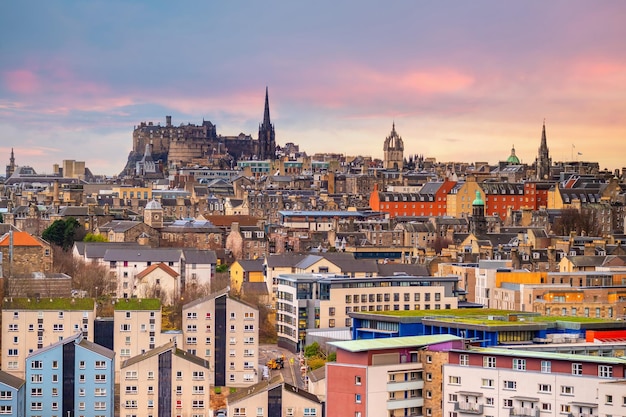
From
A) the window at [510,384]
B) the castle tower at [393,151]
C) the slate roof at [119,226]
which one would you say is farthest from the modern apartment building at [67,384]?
the castle tower at [393,151]

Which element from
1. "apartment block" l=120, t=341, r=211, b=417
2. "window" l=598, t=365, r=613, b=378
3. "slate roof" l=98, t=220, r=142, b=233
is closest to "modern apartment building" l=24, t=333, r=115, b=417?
"apartment block" l=120, t=341, r=211, b=417

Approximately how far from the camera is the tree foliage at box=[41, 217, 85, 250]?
89.2m

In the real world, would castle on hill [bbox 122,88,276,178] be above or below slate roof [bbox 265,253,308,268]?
above

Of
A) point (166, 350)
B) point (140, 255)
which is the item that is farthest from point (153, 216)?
point (166, 350)

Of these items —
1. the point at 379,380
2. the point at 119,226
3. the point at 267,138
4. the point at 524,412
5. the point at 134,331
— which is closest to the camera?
the point at 524,412

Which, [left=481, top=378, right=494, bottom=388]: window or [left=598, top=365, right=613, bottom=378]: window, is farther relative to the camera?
[left=481, top=378, right=494, bottom=388]: window

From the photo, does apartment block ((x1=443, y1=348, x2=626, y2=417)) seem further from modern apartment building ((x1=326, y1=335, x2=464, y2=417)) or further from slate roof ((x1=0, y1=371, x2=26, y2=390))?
slate roof ((x1=0, y1=371, x2=26, y2=390))

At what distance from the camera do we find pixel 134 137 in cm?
18612

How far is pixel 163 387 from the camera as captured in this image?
48.2 metres

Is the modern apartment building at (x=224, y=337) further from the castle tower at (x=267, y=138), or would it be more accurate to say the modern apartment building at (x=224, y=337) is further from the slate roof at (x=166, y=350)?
the castle tower at (x=267, y=138)

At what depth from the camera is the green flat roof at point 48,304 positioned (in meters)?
55.1

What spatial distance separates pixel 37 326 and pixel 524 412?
24.1 metres

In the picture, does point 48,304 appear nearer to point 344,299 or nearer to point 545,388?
point 344,299

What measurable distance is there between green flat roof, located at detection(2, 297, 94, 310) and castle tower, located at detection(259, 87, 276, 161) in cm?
12230
